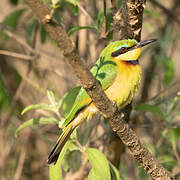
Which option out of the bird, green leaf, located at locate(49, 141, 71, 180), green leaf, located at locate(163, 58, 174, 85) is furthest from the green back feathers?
green leaf, located at locate(163, 58, 174, 85)

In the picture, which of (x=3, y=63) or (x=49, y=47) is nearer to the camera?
(x=3, y=63)

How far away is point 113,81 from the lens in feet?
7.34

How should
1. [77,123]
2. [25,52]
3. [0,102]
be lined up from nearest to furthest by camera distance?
1. [77,123]
2. [0,102]
3. [25,52]

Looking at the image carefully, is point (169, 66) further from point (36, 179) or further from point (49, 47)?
point (49, 47)

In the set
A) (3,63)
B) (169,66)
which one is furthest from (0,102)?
(169,66)

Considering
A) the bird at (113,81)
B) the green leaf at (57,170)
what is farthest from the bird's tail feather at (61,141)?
the green leaf at (57,170)

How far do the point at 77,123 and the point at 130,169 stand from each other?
1354 mm

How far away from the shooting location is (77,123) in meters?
2.18

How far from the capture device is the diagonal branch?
1074 mm

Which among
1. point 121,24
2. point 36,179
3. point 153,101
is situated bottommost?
point 36,179

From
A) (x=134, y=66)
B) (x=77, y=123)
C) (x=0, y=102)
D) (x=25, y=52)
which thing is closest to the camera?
(x=77, y=123)

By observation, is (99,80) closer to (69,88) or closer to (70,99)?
(70,99)

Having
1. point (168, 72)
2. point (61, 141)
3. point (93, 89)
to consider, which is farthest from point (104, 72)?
point (168, 72)

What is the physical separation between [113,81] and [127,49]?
23 centimetres
